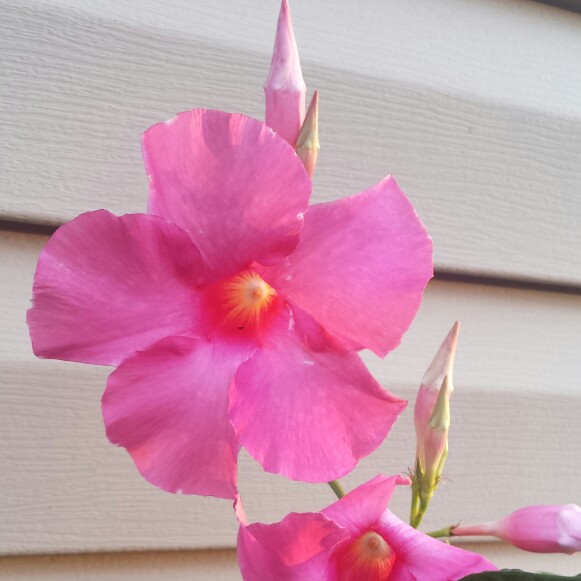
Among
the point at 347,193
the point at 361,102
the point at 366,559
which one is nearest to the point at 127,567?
the point at 366,559

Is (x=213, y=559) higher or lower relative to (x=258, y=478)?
lower

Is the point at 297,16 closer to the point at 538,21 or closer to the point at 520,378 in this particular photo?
the point at 538,21

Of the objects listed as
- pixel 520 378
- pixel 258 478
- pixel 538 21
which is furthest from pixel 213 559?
pixel 538 21

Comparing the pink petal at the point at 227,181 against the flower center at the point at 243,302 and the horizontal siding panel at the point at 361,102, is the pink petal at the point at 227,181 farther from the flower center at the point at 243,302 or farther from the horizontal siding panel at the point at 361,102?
the horizontal siding panel at the point at 361,102

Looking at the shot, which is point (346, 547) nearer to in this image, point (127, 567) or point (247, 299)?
point (247, 299)

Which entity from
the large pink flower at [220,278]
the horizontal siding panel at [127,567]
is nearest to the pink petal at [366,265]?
the large pink flower at [220,278]
